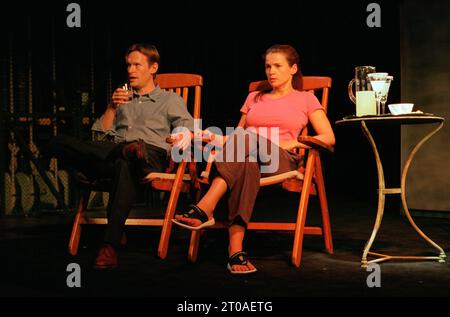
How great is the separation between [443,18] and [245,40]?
2.52m

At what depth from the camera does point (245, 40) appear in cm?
732

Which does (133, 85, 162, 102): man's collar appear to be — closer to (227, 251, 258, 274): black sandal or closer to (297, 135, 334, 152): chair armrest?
(297, 135, 334, 152): chair armrest

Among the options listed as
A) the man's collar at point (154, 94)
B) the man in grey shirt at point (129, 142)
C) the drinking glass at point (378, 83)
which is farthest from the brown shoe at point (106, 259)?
the drinking glass at point (378, 83)

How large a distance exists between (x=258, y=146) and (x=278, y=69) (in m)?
0.56

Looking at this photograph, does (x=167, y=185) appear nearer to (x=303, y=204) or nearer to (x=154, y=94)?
(x=154, y=94)

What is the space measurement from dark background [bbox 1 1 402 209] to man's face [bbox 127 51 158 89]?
236 centimetres

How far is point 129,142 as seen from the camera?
3.36 meters

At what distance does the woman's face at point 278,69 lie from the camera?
3.60 metres

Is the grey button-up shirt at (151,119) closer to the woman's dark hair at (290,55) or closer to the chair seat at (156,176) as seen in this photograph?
the chair seat at (156,176)

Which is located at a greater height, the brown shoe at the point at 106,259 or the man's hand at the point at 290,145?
the man's hand at the point at 290,145

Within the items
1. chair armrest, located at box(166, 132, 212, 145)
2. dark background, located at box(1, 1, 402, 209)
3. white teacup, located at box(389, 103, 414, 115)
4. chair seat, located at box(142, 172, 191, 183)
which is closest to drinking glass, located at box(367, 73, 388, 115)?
white teacup, located at box(389, 103, 414, 115)

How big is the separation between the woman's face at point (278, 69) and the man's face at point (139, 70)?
2.17ft

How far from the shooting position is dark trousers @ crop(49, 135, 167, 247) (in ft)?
10.8
